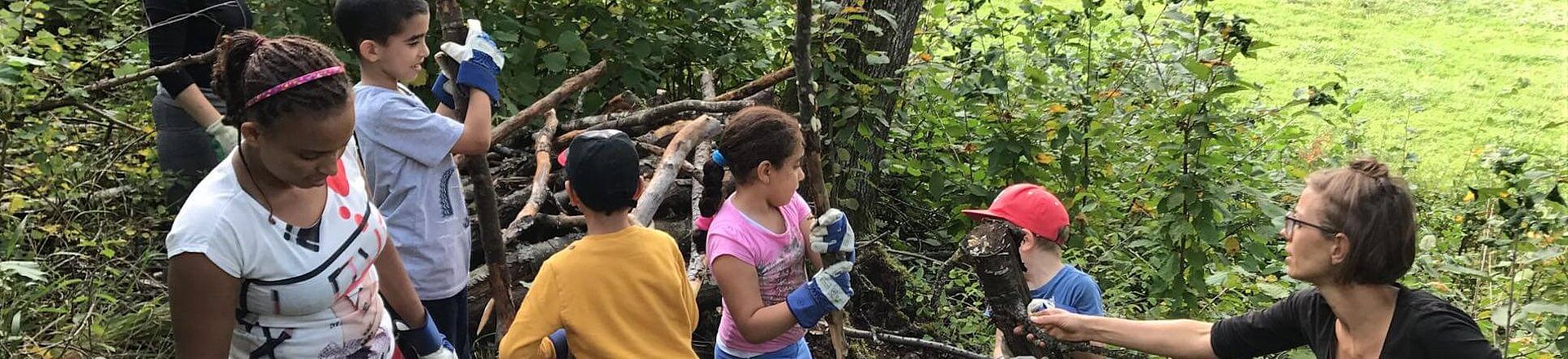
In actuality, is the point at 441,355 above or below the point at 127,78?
below

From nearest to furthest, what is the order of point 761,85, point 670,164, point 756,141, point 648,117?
point 756,141 < point 670,164 < point 648,117 < point 761,85

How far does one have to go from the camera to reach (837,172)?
4.43 meters

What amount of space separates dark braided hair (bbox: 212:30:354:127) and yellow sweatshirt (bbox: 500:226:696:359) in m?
0.59

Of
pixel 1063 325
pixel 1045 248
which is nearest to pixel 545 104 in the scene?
pixel 1045 248

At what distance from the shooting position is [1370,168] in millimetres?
2092

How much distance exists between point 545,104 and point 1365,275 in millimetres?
3216

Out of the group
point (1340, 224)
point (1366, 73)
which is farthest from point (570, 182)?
point (1366, 73)

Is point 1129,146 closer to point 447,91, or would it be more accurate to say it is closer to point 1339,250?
point 1339,250

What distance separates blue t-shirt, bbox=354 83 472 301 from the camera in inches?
104

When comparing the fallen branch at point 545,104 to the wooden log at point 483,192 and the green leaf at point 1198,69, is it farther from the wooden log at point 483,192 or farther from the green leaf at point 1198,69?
the green leaf at point 1198,69

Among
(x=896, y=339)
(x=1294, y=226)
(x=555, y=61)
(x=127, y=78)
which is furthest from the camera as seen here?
(x=555, y=61)

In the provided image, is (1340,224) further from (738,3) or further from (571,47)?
(571,47)

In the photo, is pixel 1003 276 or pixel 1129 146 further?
pixel 1129 146

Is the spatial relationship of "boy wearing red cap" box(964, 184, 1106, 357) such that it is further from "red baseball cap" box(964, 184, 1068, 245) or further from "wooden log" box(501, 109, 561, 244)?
"wooden log" box(501, 109, 561, 244)
